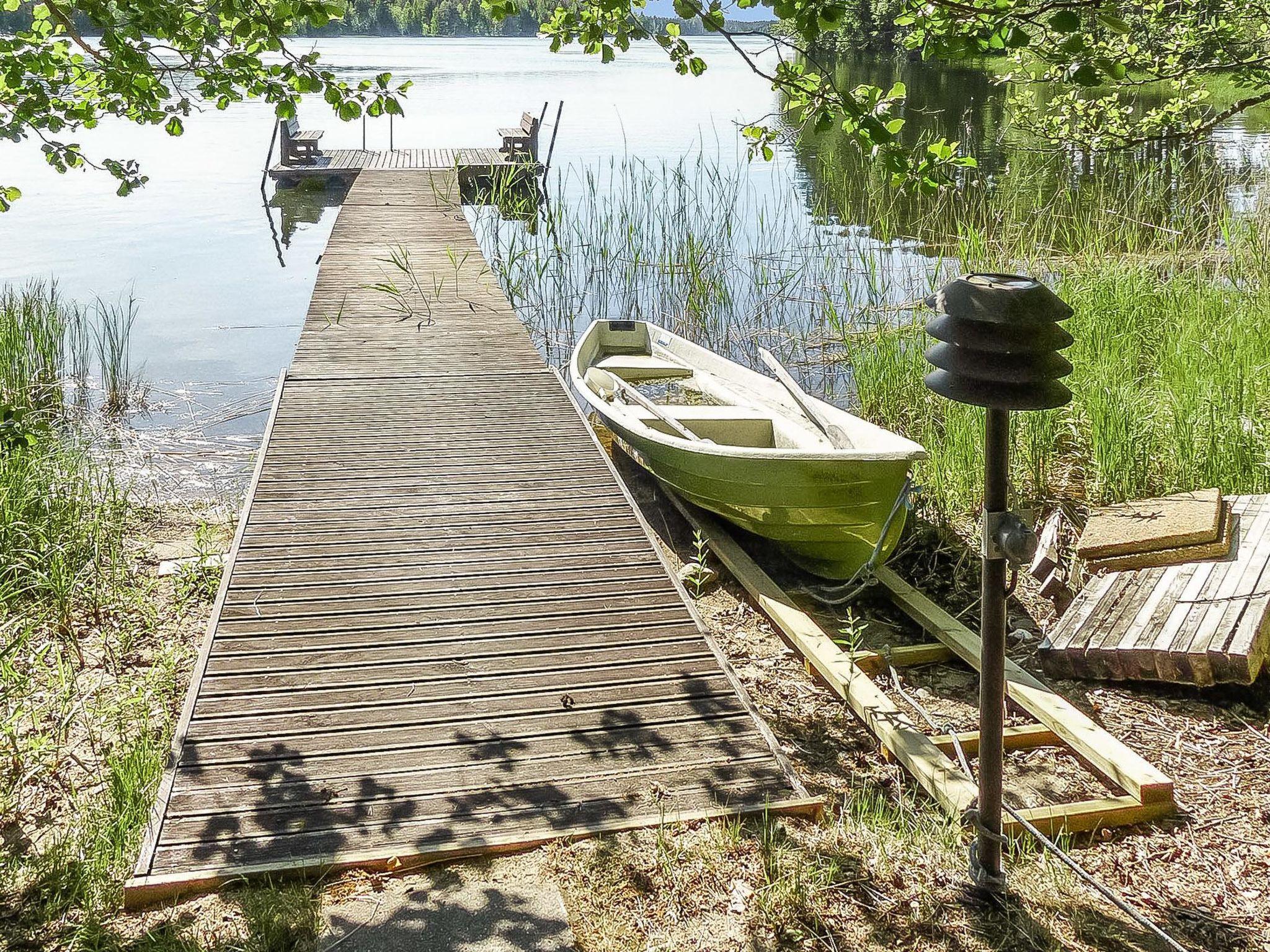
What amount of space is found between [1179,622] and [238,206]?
16.3m

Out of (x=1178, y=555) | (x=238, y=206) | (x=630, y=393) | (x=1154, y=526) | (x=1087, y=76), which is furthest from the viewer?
(x=238, y=206)

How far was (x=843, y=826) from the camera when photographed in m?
3.05

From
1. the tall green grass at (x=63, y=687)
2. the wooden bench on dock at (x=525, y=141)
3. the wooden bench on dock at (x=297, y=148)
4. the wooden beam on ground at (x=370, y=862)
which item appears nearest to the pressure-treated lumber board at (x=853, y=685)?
the wooden beam on ground at (x=370, y=862)

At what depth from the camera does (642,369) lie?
761cm

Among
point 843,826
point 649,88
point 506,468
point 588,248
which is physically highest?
point 649,88

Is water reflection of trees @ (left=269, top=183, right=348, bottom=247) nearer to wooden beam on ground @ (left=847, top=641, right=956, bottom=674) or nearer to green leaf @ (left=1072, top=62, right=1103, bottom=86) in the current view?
wooden beam on ground @ (left=847, top=641, right=956, bottom=674)

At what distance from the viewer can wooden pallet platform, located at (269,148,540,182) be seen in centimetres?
1695

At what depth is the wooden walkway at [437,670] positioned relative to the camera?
2984mm

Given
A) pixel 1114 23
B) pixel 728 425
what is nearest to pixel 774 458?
pixel 728 425

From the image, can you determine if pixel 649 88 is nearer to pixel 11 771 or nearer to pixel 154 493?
pixel 154 493

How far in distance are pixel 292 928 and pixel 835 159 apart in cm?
1623

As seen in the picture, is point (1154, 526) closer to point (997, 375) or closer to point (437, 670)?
point (997, 375)

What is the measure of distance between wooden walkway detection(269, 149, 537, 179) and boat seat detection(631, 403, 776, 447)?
11.4 m

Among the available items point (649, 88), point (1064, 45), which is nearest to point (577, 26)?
point (1064, 45)
